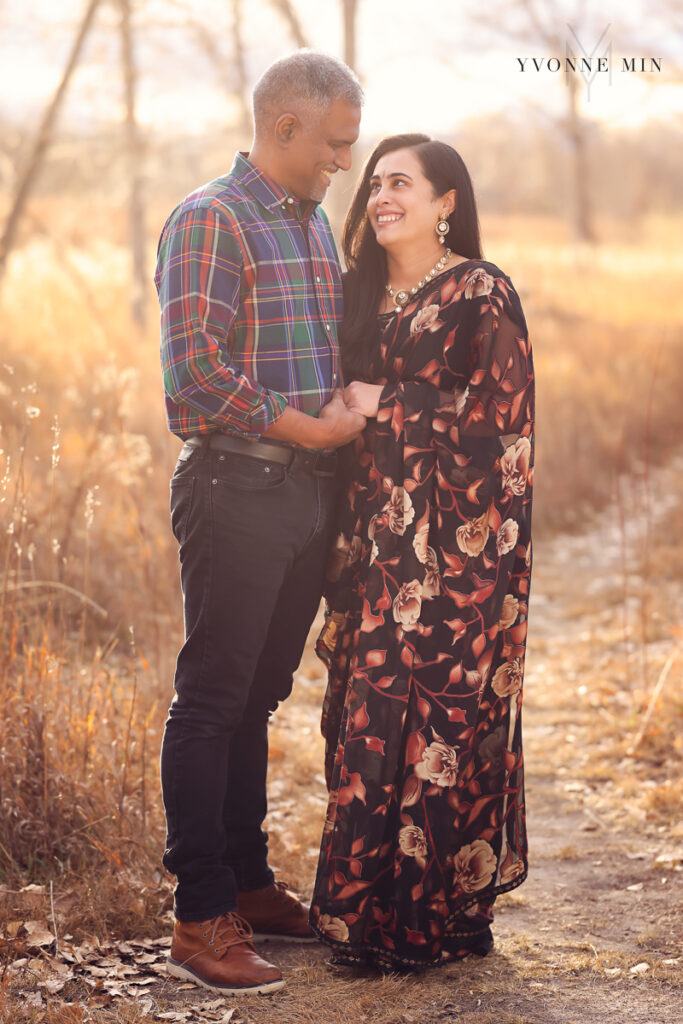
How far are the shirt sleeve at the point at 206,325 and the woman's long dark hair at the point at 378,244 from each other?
0.42 metres

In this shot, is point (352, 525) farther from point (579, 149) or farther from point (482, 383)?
point (579, 149)

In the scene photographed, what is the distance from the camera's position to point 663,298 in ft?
42.1

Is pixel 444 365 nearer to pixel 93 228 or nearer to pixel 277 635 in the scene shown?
pixel 277 635

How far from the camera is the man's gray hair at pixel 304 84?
2523 mm

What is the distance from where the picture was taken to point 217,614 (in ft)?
8.27

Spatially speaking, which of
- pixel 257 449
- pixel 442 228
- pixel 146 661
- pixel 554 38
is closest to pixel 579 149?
pixel 554 38

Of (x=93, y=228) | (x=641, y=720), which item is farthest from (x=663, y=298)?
(x=93, y=228)

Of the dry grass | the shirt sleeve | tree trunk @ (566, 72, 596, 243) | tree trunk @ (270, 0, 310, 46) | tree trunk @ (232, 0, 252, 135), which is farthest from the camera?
tree trunk @ (566, 72, 596, 243)

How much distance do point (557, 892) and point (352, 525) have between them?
144cm

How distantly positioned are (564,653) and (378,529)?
10.8ft

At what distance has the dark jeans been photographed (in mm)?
2500

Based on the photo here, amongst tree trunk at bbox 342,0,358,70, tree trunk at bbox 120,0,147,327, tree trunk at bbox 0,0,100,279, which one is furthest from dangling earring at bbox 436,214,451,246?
tree trunk at bbox 120,0,147,327

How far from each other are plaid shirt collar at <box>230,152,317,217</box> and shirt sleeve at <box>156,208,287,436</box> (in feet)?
0.54

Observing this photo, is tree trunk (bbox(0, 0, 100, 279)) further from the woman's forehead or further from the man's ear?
the man's ear
